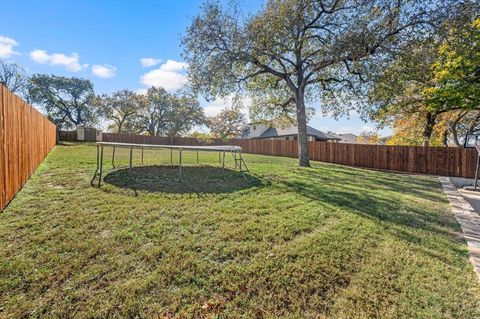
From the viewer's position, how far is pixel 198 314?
4.94 ft

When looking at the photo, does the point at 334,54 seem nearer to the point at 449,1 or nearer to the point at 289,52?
the point at 289,52

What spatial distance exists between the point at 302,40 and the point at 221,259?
8.16m

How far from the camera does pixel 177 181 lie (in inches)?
192

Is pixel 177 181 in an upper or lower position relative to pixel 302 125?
lower

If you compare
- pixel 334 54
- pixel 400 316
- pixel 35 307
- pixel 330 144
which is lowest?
pixel 400 316

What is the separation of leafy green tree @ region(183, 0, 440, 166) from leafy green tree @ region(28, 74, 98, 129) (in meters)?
25.1

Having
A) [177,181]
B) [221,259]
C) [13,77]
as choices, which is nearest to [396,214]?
[221,259]

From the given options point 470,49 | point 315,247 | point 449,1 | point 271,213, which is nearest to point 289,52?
point 449,1

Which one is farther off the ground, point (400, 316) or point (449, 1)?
point (449, 1)

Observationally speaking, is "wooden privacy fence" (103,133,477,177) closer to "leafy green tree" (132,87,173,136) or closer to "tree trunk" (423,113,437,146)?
"tree trunk" (423,113,437,146)

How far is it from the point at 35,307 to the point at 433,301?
107 inches

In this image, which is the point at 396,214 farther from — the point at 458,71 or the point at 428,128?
the point at 428,128

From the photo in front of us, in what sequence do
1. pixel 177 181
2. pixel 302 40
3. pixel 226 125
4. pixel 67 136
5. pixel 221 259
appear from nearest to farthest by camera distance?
pixel 221 259, pixel 177 181, pixel 302 40, pixel 67 136, pixel 226 125

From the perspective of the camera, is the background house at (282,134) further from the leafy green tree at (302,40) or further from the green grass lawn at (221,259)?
the green grass lawn at (221,259)
